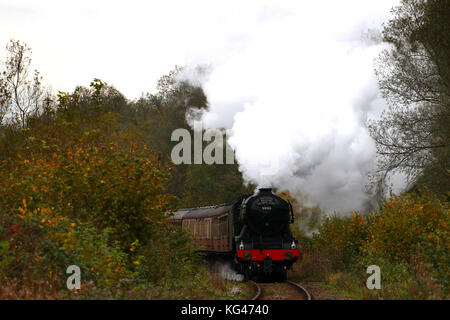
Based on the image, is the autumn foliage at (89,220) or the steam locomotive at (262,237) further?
the steam locomotive at (262,237)

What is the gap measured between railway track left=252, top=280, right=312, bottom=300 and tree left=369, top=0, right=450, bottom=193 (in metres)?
8.32

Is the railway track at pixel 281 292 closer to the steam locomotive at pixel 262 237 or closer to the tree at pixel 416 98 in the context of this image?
the steam locomotive at pixel 262 237

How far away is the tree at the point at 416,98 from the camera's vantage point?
79.5ft

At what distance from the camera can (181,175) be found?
51719mm

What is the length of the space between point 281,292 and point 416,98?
1177cm

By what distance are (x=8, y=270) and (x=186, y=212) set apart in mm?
20148

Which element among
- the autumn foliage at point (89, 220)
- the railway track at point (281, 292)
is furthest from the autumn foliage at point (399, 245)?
the autumn foliage at point (89, 220)

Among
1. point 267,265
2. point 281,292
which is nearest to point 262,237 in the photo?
point 267,265

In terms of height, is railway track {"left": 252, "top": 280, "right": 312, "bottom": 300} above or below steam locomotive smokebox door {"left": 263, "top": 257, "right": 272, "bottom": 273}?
below

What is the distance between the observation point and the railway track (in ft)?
50.9

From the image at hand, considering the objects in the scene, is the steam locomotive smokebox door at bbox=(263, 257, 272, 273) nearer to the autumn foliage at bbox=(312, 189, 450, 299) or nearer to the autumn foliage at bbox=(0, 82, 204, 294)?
the autumn foliage at bbox=(312, 189, 450, 299)

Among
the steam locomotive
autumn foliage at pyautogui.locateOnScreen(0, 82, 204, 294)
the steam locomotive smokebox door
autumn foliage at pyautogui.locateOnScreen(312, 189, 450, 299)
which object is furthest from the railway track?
autumn foliage at pyautogui.locateOnScreen(0, 82, 204, 294)

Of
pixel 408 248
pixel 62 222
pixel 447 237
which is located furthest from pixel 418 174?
pixel 62 222

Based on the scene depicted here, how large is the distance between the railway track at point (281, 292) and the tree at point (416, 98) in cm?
832
